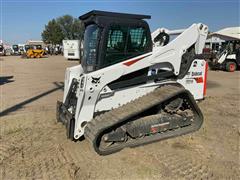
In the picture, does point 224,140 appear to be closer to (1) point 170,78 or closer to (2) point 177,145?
(2) point 177,145

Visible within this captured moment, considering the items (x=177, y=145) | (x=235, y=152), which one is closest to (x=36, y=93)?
(x=177, y=145)

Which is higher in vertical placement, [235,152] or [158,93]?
[158,93]

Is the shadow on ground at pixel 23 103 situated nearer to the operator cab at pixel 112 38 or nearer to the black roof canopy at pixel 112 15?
the operator cab at pixel 112 38

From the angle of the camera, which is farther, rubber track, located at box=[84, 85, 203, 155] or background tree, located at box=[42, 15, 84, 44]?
background tree, located at box=[42, 15, 84, 44]

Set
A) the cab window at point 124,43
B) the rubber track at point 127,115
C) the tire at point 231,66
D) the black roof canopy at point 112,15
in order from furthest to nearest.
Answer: the tire at point 231,66
the cab window at point 124,43
the black roof canopy at point 112,15
the rubber track at point 127,115

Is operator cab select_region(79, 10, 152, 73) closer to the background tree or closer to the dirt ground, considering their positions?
the dirt ground

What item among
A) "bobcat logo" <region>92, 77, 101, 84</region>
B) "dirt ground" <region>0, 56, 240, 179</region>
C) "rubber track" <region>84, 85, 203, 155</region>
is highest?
"bobcat logo" <region>92, 77, 101, 84</region>

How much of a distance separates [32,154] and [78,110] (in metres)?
1.07

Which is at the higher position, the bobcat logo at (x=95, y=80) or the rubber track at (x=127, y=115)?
the bobcat logo at (x=95, y=80)

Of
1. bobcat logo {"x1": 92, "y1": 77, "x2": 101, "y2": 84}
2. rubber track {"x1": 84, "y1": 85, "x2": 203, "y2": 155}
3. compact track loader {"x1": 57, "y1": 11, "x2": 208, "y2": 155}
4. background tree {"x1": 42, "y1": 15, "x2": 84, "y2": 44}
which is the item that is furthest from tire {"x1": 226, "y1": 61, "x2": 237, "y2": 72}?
background tree {"x1": 42, "y1": 15, "x2": 84, "y2": 44}

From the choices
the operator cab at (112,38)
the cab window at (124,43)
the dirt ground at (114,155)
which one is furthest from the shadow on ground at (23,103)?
the cab window at (124,43)

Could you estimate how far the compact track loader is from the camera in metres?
4.43

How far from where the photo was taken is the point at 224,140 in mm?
4949

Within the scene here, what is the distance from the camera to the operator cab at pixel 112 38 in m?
4.62
